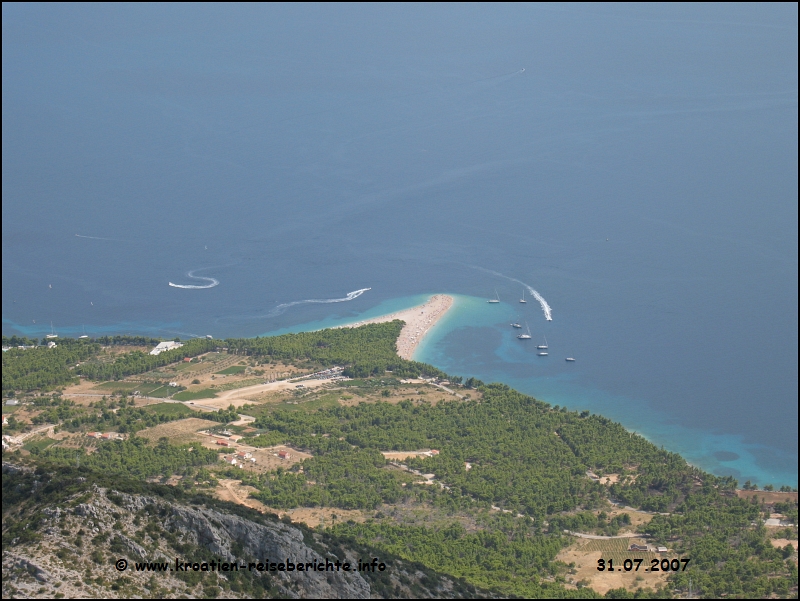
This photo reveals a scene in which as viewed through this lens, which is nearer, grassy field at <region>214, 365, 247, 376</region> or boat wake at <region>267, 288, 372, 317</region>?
grassy field at <region>214, 365, 247, 376</region>

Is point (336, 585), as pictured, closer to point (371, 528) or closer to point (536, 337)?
point (371, 528)

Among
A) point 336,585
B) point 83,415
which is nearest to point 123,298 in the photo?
point 83,415

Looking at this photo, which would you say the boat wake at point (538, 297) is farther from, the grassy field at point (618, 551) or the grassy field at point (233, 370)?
the grassy field at point (618, 551)

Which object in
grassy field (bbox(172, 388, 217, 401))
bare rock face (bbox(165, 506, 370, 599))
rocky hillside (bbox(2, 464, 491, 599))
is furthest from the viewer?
grassy field (bbox(172, 388, 217, 401))

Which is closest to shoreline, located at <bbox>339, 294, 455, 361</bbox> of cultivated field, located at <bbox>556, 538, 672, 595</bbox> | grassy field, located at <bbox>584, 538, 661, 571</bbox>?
grassy field, located at <bbox>584, 538, 661, 571</bbox>

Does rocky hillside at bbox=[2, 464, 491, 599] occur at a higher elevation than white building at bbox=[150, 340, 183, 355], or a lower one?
higher

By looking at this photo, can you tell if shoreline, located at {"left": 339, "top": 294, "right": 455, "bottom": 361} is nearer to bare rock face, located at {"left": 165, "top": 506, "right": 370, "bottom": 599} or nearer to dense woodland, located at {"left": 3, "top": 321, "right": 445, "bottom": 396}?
dense woodland, located at {"left": 3, "top": 321, "right": 445, "bottom": 396}

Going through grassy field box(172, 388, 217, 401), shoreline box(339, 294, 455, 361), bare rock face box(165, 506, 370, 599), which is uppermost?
bare rock face box(165, 506, 370, 599)

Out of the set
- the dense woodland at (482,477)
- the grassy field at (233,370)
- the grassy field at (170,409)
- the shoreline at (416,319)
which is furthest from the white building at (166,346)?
the shoreline at (416,319)
